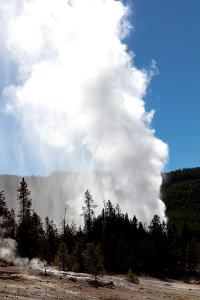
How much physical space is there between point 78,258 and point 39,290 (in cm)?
4261

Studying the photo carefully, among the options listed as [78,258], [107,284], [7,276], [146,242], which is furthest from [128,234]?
[7,276]

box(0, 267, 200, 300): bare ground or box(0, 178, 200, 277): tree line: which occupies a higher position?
box(0, 178, 200, 277): tree line

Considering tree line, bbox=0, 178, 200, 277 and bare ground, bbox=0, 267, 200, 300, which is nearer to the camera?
bare ground, bbox=0, 267, 200, 300

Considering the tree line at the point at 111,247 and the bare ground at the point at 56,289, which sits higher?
the tree line at the point at 111,247

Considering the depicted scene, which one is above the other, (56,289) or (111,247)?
(111,247)

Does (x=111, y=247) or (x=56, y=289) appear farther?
(x=111, y=247)

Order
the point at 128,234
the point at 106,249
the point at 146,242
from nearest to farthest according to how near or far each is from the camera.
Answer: the point at 106,249
the point at 146,242
the point at 128,234

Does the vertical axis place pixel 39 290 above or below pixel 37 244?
below

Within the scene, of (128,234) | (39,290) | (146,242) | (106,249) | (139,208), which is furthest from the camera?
(139,208)

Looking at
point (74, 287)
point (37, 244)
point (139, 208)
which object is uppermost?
point (139, 208)

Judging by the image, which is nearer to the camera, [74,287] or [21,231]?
[74,287]

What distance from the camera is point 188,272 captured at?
108 m

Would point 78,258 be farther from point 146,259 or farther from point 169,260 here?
point 169,260

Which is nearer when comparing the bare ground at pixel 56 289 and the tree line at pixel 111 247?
the bare ground at pixel 56 289
